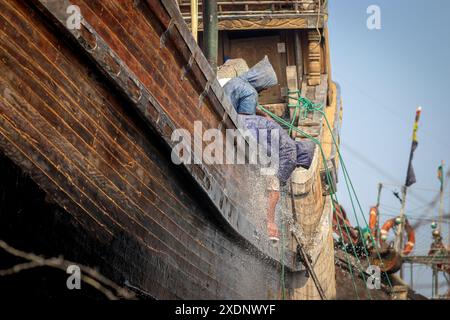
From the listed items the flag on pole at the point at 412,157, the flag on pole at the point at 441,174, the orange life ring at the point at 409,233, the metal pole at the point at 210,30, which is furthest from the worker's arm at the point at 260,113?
the flag on pole at the point at 441,174

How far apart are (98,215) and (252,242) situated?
2.26 meters

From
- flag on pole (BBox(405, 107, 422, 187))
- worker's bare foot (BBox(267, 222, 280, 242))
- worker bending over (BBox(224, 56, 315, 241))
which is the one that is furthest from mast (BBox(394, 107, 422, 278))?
worker's bare foot (BBox(267, 222, 280, 242))

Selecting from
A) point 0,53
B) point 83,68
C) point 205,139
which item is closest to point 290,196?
point 205,139

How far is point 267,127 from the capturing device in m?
7.36

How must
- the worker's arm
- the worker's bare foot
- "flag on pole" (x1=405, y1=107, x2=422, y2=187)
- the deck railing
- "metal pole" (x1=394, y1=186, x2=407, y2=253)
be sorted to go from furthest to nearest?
1. "flag on pole" (x1=405, y1=107, x2=422, y2=187)
2. "metal pole" (x1=394, y1=186, x2=407, y2=253)
3. the deck railing
4. the worker's arm
5. the worker's bare foot

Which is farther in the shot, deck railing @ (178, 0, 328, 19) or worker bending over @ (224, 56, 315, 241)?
deck railing @ (178, 0, 328, 19)

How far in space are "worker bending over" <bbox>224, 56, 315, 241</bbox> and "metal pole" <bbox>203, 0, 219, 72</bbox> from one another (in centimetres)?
44

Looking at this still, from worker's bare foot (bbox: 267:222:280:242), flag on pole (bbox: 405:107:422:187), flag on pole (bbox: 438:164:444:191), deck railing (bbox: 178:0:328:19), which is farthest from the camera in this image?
flag on pole (bbox: 438:164:444:191)

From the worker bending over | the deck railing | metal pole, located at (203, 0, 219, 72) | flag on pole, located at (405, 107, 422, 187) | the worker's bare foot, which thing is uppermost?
flag on pole, located at (405, 107, 422, 187)

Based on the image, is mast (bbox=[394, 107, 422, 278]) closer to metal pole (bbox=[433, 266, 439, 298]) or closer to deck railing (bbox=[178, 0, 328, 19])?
metal pole (bbox=[433, 266, 439, 298])

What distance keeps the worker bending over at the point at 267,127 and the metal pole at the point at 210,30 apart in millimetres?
440

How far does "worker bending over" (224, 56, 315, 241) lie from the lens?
7.22 m

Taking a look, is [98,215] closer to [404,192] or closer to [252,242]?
[252,242]
